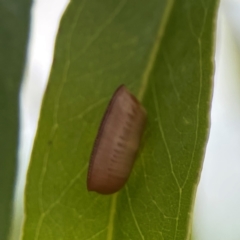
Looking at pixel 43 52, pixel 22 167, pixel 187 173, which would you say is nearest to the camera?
pixel 187 173

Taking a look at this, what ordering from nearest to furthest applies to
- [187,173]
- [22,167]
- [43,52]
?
[187,173] → [22,167] → [43,52]

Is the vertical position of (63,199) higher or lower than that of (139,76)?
lower

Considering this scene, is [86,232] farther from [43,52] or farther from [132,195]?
[43,52]

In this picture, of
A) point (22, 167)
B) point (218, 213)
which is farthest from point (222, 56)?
point (22, 167)
